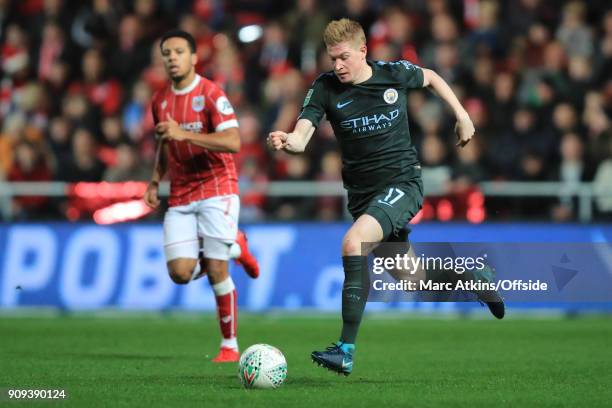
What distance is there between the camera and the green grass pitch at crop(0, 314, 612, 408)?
7.60m

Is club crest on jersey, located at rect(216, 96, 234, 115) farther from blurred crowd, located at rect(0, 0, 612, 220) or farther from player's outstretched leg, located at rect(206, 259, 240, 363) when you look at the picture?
blurred crowd, located at rect(0, 0, 612, 220)

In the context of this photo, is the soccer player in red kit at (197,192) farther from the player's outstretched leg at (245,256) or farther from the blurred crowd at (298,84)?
the blurred crowd at (298,84)

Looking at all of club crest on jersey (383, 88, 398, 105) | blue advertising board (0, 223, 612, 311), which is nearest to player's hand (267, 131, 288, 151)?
club crest on jersey (383, 88, 398, 105)

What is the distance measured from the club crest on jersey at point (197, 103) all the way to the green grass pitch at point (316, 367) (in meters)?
2.09

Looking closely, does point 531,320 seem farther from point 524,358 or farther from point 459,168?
point 524,358

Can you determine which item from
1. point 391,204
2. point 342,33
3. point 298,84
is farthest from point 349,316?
point 298,84

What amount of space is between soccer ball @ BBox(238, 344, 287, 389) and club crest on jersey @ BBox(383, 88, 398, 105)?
2.06 meters

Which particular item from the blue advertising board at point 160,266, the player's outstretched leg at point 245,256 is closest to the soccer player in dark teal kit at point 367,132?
the player's outstretched leg at point 245,256

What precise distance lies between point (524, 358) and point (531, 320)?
16.2 ft

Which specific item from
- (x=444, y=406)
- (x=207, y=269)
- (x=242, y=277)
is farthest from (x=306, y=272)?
(x=444, y=406)

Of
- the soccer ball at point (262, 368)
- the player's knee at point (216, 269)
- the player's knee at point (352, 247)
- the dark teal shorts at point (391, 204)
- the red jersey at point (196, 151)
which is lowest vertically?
the soccer ball at point (262, 368)

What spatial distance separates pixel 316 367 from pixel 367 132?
6.62ft

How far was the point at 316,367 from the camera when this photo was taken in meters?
9.65

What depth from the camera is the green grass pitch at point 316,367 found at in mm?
7602
